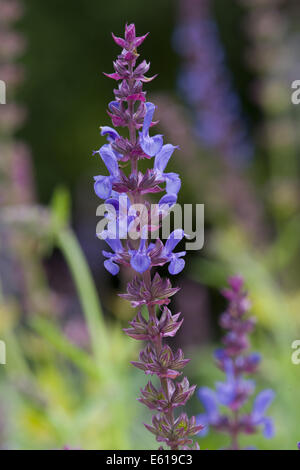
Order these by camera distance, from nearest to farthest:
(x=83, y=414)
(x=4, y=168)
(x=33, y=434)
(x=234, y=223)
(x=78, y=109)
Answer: (x=83, y=414)
(x=33, y=434)
(x=4, y=168)
(x=234, y=223)
(x=78, y=109)

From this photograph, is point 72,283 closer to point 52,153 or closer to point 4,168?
point 4,168

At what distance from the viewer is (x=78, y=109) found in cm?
442

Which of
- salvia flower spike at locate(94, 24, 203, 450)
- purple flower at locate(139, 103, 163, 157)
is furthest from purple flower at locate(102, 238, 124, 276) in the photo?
purple flower at locate(139, 103, 163, 157)

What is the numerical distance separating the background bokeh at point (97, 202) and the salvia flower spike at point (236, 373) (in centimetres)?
41

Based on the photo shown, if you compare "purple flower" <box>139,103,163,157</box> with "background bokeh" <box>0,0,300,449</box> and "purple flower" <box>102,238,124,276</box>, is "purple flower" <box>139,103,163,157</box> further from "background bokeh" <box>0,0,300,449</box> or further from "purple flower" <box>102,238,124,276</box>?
"background bokeh" <box>0,0,300,449</box>

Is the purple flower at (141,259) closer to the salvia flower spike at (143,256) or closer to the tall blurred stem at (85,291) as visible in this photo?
the salvia flower spike at (143,256)

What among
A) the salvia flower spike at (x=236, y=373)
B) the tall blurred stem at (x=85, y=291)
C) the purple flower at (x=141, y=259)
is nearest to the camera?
the purple flower at (x=141, y=259)

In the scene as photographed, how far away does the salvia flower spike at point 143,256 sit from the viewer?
0.84m

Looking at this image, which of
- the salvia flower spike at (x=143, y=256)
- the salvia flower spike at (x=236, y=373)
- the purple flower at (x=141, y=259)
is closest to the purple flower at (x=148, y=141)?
the salvia flower spike at (x=143, y=256)

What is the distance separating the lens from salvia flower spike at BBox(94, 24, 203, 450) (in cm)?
84

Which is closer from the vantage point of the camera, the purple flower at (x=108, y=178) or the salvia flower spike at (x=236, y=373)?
the purple flower at (x=108, y=178)

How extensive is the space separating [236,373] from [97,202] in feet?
10.1
